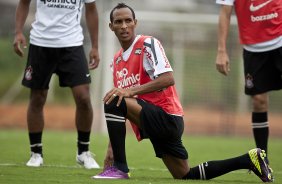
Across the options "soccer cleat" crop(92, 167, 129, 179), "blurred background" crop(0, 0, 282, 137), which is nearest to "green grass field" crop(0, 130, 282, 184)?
"soccer cleat" crop(92, 167, 129, 179)

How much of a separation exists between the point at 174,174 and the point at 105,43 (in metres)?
9.22

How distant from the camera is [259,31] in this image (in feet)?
26.9

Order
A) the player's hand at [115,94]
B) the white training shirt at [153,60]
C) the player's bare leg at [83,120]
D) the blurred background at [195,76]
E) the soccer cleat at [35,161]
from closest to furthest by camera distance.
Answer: the player's hand at [115,94] < the white training shirt at [153,60] < the soccer cleat at [35,161] < the player's bare leg at [83,120] < the blurred background at [195,76]

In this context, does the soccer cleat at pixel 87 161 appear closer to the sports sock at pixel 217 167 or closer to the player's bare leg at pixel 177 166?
the player's bare leg at pixel 177 166

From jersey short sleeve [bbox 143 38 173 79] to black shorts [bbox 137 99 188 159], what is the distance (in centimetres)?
31

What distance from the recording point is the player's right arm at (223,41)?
716cm

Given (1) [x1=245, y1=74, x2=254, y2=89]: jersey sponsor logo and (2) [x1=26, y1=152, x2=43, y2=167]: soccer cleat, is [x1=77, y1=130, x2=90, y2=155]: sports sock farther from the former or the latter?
(1) [x1=245, y1=74, x2=254, y2=89]: jersey sponsor logo

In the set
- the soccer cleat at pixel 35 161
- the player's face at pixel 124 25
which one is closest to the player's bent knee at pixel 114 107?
the player's face at pixel 124 25

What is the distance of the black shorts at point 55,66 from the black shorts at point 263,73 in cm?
182

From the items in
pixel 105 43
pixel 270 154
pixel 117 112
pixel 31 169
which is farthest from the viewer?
pixel 105 43

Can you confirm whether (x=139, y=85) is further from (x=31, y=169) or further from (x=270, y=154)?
(x=270, y=154)

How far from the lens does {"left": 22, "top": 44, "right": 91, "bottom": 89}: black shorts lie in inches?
332

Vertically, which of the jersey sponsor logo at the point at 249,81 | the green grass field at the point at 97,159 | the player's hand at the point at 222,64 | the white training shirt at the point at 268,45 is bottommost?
the green grass field at the point at 97,159

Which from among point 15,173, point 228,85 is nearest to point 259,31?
point 15,173
